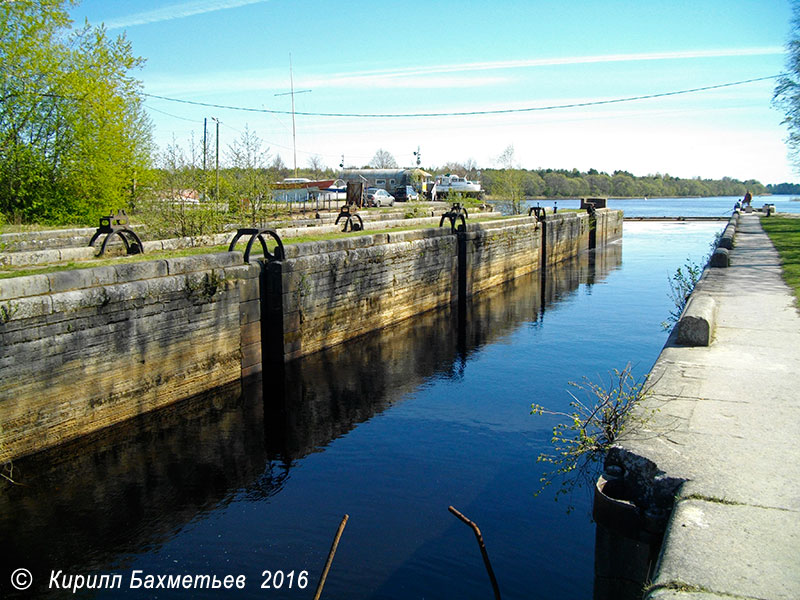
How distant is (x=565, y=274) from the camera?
28.7 metres

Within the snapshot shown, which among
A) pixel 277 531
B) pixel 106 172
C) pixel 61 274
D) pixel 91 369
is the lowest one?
pixel 277 531

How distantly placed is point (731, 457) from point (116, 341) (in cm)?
736

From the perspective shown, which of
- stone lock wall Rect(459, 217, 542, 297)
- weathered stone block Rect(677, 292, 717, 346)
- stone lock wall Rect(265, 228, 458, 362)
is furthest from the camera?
stone lock wall Rect(459, 217, 542, 297)

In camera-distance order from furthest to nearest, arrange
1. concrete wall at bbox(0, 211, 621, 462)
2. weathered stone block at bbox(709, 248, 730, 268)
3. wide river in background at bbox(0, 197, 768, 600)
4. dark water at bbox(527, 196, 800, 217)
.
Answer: dark water at bbox(527, 196, 800, 217)
weathered stone block at bbox(709, 248, 730, 268)
concrete wall at bbox(0, 211, 621, 462)
wide river in background at bbox(0, 197, 768, 600)

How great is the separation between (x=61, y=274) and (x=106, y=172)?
50.1 ft

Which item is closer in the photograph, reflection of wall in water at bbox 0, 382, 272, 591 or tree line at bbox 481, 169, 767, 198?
reflection of wall in water at bbox 0, 382, 272, 591

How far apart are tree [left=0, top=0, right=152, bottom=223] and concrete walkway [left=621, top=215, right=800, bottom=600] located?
1928 centimetres

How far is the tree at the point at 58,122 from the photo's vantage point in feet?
67.7

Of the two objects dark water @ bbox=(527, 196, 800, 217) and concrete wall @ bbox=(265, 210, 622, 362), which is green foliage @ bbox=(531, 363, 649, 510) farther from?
dark water @ bbox=(527, 196, 800, 217)

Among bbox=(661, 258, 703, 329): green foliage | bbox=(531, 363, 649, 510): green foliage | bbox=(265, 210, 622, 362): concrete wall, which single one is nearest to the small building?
bbox=(265, 210, 622, 362): concrete wall

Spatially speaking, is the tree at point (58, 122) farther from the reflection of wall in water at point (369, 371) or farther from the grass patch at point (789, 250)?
the grass patch at point (789, 250)

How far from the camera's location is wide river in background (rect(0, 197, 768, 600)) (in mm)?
6250

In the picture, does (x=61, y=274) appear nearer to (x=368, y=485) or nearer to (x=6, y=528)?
A: (x=6, y=528)

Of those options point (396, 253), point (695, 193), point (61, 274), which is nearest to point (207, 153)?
point (396, 253)
